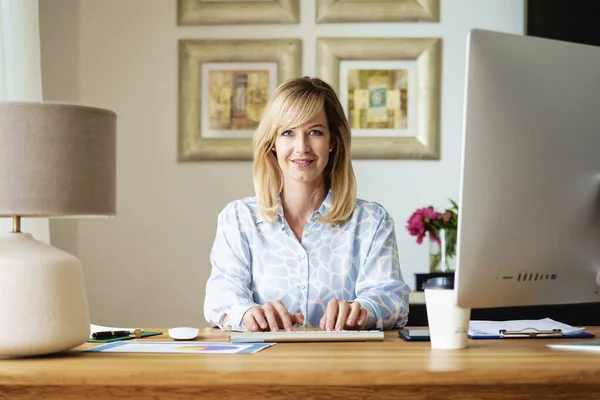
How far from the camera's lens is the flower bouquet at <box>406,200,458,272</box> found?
10.4ft

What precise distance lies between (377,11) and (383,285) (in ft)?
5.52

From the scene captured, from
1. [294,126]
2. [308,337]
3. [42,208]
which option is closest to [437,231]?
[294,126]

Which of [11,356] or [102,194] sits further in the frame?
[102,194]

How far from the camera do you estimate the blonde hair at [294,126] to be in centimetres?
222

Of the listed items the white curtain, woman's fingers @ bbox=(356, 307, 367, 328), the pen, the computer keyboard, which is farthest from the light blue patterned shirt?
the white curtain

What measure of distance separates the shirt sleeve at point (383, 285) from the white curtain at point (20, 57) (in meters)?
1.27

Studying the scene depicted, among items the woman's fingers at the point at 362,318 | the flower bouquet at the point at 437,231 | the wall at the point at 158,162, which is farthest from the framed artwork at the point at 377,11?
the woman's fingers at the point at 362,318

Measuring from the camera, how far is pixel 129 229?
3486mm

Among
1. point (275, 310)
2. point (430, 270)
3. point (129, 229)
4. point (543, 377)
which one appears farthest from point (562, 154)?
point (129, 229)

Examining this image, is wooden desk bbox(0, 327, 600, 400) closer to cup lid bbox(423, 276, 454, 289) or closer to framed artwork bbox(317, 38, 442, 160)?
cup lid bbox(423, 276, 454, 289)

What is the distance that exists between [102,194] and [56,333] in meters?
0.25

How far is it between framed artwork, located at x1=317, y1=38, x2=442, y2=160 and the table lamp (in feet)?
7.21

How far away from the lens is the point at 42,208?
1279 mm

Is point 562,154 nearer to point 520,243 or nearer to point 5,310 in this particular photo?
point 520,243
